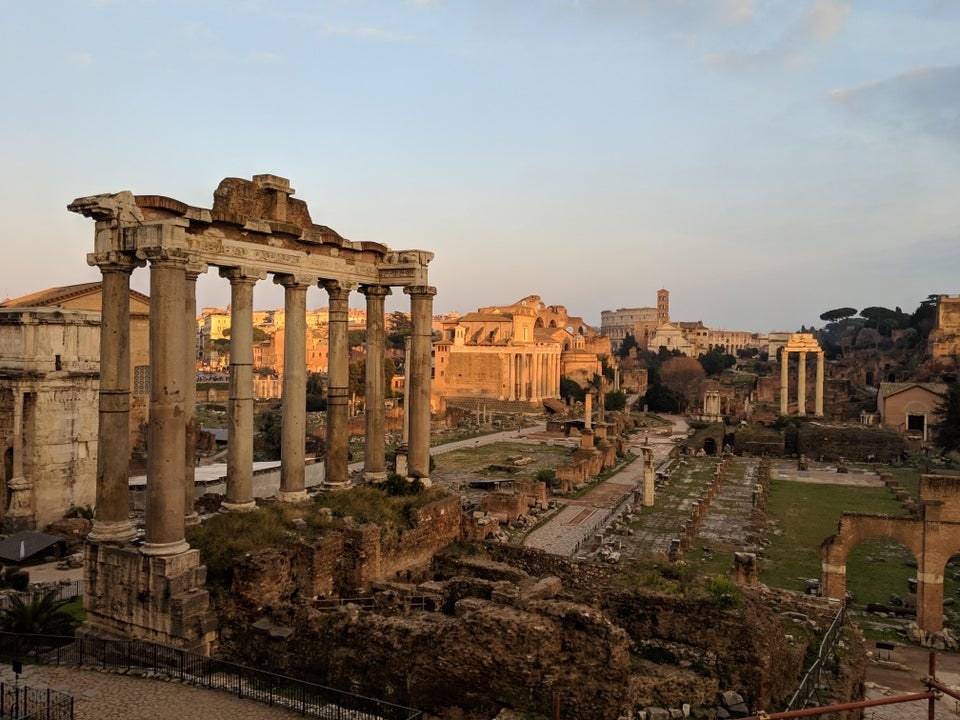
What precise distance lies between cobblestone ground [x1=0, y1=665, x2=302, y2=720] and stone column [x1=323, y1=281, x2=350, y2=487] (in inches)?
249

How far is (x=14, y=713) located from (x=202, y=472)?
21.4 m

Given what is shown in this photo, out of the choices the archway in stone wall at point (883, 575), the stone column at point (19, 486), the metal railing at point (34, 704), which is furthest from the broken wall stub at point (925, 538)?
the stone column at point (19, 486)

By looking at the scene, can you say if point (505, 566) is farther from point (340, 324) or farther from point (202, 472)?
point (202, 472)

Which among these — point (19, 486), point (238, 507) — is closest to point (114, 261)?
point (238, 507)

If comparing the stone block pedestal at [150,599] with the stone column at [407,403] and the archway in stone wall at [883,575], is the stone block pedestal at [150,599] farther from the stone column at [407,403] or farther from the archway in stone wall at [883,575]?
the archway in stone wall at [883,575]

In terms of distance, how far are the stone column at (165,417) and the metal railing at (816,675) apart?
8.88 meters

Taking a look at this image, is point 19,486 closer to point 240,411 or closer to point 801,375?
point 240,411

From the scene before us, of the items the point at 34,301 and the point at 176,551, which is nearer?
the point at 176,551

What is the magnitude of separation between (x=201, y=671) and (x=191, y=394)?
489cm

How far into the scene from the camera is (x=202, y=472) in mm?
30094

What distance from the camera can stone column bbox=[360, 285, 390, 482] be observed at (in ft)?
55.7

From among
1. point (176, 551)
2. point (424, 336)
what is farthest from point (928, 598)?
point (176, 551)

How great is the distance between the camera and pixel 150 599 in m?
11.2

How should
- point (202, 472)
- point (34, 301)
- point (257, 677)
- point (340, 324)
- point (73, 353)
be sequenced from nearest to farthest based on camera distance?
point (257, 677)
point (340, 324)
point (73, 353)
point (202, 472)
point (34, 301)
